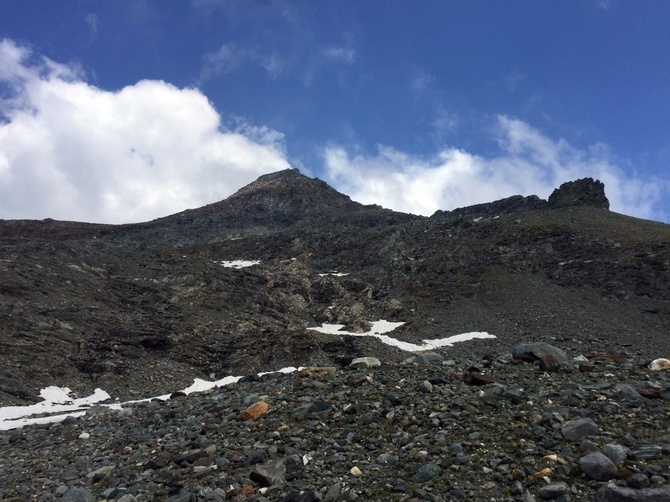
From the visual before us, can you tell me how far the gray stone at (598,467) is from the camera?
23.4 feet

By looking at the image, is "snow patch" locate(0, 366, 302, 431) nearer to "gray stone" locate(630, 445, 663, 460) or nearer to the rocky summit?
the rocky summit

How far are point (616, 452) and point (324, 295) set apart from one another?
54.5m

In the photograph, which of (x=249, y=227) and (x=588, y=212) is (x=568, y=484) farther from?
(x=249, y=227)

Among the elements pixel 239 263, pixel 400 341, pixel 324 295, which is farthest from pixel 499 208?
pixel 400 341

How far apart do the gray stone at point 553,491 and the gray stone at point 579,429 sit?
165 centimetres

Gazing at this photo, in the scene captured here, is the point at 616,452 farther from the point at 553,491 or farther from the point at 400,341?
the point at 400,341

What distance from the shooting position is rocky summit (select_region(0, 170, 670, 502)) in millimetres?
8406

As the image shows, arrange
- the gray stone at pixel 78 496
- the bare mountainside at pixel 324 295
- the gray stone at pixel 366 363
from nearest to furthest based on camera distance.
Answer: the gray stone at pixel 78 496 < the gray stone at pixel 366 363 < the bare mountainside at pixel 324 295

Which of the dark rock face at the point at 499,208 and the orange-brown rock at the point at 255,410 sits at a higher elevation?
the dark rock face at the point at 499,208

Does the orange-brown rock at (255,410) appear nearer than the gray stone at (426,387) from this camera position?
No

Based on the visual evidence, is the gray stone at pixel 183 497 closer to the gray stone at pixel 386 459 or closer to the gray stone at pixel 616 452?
the gray stone at pixel 386 459

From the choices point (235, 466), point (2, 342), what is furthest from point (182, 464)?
point (2, 342)

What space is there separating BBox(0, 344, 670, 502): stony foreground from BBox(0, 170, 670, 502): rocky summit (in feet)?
0.17

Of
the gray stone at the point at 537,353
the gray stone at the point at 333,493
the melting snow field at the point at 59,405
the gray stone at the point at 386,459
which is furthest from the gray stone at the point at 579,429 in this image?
the melting snow field at the point at 59,405
